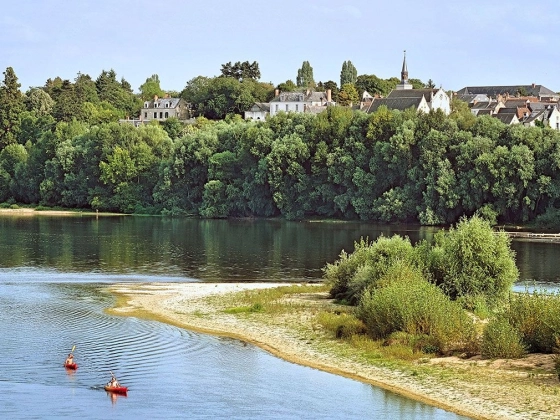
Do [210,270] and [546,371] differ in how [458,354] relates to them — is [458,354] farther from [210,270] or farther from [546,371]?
[210,270]

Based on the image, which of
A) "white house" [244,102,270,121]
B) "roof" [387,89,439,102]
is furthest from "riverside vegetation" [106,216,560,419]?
"white house" [244,102,270,121]

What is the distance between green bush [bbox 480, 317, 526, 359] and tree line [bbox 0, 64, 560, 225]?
245 ft

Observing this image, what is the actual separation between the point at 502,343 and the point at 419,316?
4301mm

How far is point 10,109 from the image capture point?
179250 mm

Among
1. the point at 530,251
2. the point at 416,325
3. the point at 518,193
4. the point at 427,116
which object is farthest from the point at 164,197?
the point at 416,325

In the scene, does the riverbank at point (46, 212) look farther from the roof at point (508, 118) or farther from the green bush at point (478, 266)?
the green bush at point (478, 266)

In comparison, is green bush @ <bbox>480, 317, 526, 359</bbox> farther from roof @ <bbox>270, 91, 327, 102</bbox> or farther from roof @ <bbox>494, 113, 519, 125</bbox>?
roof @ <bbox>270, 91, 327, 102</bbox>

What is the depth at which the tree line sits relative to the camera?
4311 inches

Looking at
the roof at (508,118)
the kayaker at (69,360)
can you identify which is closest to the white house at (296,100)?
the roof at (508,118)

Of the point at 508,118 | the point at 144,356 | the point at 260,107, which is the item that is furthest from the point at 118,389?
the point at 260,107

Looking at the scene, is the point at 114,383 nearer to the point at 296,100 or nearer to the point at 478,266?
the point at 478,266

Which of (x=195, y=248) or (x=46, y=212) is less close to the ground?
(x=46, y=212)

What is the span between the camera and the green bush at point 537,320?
111ft

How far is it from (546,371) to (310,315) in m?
15.5
